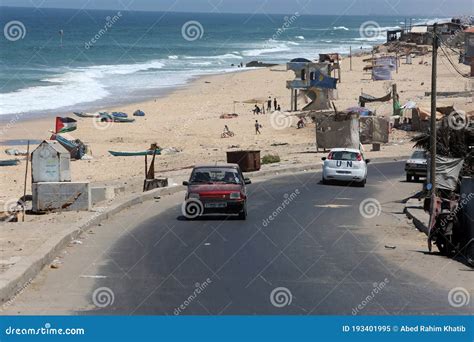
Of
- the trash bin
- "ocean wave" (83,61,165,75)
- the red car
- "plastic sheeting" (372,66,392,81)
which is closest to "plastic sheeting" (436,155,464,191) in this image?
the red car

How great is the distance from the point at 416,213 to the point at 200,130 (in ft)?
100

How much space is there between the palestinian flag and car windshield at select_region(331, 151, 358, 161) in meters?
17.9

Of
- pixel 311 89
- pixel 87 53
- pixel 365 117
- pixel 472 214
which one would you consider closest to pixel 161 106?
pixel 311 89

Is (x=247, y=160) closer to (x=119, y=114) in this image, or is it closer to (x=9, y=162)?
(x=9, y=162)

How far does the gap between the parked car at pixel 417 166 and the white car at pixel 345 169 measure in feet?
5.91

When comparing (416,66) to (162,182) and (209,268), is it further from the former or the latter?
(209,268)

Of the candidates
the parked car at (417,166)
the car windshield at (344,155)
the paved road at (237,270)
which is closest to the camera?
the paved road at (237,270)

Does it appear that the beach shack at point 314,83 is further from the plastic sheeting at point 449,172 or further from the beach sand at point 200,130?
the plastic sheeting at point 449,172

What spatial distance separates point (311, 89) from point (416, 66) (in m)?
46.3

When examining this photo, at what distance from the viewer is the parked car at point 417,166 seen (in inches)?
1335

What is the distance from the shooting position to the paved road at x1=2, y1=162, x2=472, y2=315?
14133 millimetres

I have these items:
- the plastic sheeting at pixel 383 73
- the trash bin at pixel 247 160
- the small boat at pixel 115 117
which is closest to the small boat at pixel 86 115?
the small boat at pixel 115 117

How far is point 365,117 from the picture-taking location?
46156 millimetres

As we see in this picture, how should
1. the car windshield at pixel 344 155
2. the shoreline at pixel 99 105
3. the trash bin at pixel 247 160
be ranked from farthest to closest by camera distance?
the shoreline at pixel 99 105
the trash bin at pixel 247 160
the car windshield at pixel 344 155
